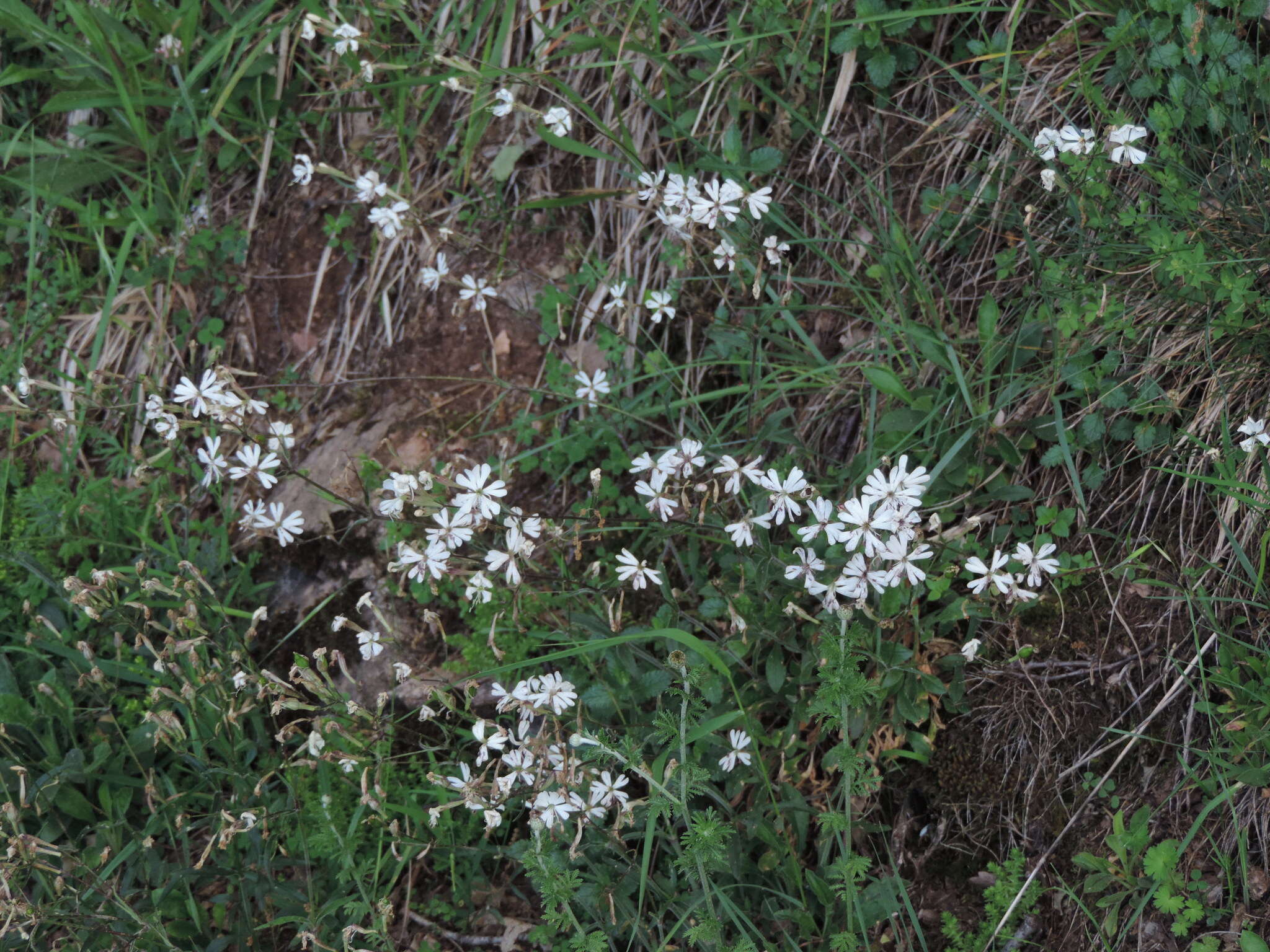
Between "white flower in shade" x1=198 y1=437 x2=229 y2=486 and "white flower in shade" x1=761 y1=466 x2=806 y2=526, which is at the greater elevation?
"white flower in shade" x1=761 y1=466 x2=806 y2=526

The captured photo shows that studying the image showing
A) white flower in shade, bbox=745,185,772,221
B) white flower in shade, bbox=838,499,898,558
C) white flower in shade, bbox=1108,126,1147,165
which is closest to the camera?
white flower in shade, bbox=838,499,898,558

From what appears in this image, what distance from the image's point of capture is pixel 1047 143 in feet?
7.84

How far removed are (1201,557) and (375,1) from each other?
3285 millimetres

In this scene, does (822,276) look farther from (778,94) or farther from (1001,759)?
Result: (1001,759)

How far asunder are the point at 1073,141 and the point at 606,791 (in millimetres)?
1948

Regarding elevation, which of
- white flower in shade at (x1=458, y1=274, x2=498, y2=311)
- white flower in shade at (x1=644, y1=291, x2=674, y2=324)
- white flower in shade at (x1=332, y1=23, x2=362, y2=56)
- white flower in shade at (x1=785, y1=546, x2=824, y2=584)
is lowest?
white flower in shade at (x1=785, y1=546, x2=824, y2=584)

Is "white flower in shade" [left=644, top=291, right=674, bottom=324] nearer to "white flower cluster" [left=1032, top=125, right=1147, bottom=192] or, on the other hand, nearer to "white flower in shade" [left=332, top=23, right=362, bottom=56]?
"white flower cluster" [left=1032, top=125, right=1147, bottom=192]

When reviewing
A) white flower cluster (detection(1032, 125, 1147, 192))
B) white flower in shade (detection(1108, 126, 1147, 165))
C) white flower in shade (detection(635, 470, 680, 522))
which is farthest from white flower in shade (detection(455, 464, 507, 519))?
white flower in shade (detection(1108, 126, 1147, 165))

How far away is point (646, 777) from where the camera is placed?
6.68ft

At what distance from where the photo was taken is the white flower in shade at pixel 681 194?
8.43ft

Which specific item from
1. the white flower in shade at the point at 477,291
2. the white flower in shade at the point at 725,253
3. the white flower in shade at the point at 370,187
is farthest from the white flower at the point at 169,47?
the white flower in shade at the point at 725,253

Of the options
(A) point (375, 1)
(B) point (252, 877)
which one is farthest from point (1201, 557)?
(A) point (375, 1)

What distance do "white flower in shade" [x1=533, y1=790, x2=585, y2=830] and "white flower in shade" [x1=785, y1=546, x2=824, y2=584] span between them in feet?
2.30

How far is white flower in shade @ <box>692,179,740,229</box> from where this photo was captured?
2.55 meters
